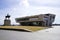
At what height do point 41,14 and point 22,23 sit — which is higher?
point 41,14

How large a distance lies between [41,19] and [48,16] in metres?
4.68

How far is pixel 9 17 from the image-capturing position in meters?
43.2

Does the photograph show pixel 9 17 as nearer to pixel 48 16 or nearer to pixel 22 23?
pixel 22 23

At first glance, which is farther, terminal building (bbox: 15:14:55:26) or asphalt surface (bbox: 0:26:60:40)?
terminal building (bbox: 15:14:55:26)

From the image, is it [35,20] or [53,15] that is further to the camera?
[53,15]

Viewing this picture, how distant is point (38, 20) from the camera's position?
51.2m

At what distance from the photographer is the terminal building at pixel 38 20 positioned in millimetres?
51500

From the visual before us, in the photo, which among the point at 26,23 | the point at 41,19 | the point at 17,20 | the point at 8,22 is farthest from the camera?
the point at 17,20

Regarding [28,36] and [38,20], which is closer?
[28,36]

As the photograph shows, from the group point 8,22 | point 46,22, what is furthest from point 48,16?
point 8,22

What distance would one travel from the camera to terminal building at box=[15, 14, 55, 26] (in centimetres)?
5150

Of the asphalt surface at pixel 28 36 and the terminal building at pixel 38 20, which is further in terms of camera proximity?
the terminal building at pixel 38 20

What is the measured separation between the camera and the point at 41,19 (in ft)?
169

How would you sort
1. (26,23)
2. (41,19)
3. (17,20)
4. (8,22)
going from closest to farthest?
(8,22), (41,19), (26,23), (17,20)
